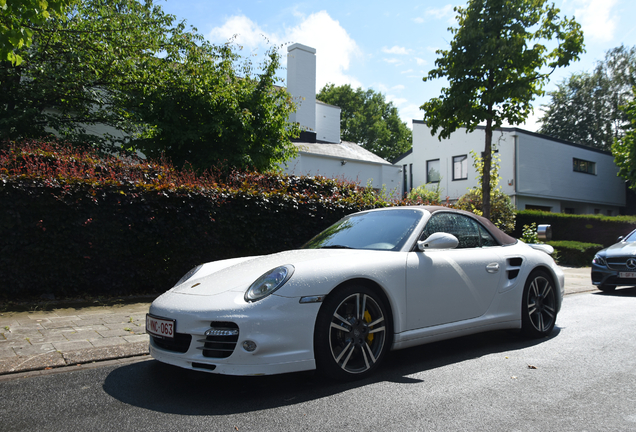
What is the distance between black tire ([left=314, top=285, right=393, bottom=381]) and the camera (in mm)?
3318

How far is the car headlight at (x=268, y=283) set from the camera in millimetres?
Result: 3289

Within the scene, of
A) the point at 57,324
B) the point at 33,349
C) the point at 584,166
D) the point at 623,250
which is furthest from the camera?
the point at 584,166

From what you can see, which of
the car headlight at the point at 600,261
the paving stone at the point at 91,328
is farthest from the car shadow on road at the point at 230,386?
the car headlight at the point at 600,261

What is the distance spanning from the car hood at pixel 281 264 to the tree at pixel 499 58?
29.7ft

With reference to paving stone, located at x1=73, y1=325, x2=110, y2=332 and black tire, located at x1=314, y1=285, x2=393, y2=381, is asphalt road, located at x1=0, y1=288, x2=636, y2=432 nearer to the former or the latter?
→ black tire, located at x1=314, y1=285, x2=393, y2=381

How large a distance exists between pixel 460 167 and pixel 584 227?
8087 millimetres

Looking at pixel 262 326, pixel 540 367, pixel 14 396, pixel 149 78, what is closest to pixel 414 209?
pixel 540 367

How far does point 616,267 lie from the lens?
9203 mm

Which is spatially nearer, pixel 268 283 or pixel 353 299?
pixel 268 283

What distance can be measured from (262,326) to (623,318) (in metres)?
5.55

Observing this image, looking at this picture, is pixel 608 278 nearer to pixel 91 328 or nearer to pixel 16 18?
pixel 91 328

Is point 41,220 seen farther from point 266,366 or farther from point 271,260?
point 266,366

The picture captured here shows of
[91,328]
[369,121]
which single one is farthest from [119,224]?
[369,121]

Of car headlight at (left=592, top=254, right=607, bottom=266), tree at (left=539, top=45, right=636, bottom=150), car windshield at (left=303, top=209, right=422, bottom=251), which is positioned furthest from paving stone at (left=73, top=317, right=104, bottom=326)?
tree at (left=539, top=45, right=636, bottom=150)
